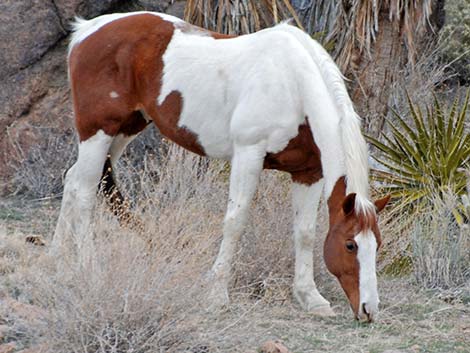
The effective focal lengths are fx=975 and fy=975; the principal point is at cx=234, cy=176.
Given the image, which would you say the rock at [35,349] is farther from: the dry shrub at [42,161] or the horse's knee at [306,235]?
the dry shrub at [42,161]

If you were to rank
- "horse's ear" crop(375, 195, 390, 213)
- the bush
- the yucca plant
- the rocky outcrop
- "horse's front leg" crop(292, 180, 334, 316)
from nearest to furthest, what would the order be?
"horse's ear" crop(375, 195, 390, 213) → "horse's front leg" crop(292, 180, 334, 316) → the yucca plant → the rocky outcrop → the bush

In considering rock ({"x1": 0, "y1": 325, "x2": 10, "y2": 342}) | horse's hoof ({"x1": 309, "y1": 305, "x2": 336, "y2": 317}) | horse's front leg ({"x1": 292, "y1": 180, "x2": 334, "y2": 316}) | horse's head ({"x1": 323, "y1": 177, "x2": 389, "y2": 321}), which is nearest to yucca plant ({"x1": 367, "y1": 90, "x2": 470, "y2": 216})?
horse's front leg ({"x1": 292, "y1": 180, "x2": 334, "y2": 316})

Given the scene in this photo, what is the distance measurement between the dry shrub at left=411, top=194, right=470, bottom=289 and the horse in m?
0.87

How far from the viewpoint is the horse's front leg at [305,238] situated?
21.4ft

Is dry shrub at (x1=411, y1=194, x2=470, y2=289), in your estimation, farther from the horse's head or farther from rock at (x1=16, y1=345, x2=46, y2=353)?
rock at (x1=16, y1=345, x2=46, y2=353)

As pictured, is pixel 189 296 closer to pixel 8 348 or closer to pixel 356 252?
pixel 8 348

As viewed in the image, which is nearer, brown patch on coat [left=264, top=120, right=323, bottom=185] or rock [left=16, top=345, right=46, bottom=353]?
rock [left=16, top=345, right=46, bottom=353]

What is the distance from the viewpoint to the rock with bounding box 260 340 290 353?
509cm

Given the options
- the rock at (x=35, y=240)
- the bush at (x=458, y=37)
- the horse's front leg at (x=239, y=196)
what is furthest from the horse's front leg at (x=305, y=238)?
the bush at (x=458, y=37)

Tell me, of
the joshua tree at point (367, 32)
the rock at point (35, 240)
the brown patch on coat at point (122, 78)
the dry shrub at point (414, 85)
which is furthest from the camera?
the dry shrub at point (414, 85)

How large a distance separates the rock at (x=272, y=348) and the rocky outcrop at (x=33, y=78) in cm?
554

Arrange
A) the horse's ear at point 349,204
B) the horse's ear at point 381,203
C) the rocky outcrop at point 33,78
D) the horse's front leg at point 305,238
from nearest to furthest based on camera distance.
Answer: the horse's ear at point 349,204 < the horse's ear at point 381,203 < the horse's front leg at point 305,238 < the rocky outcrop at point 33,78

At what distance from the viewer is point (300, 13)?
38.2ft

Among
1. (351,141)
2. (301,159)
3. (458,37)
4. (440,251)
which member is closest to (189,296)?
(351,141)
